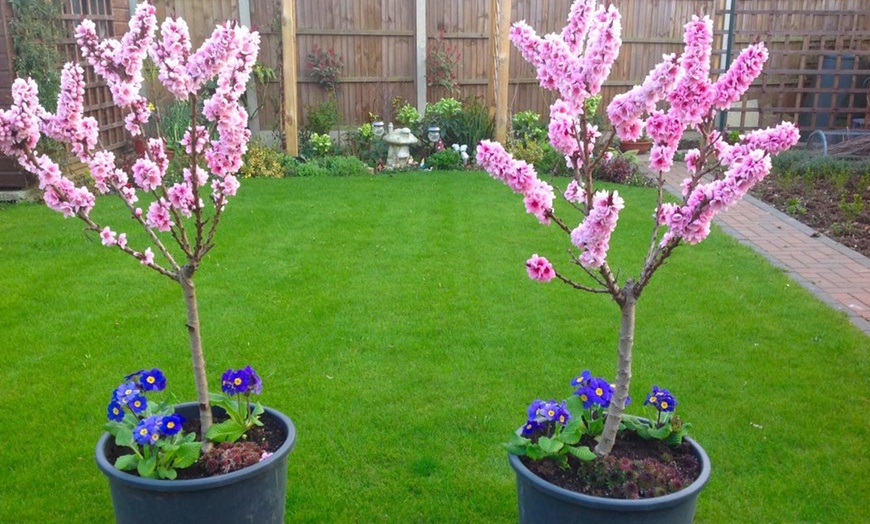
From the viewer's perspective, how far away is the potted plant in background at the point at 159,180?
7.39 feet

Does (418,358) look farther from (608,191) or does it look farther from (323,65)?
(323,65)

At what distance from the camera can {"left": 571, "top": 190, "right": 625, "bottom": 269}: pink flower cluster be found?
205 cm

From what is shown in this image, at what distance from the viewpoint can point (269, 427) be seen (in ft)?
8.84

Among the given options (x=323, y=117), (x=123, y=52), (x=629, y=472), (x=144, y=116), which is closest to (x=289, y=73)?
(x=323, y=117)

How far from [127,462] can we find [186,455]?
0.17 meters

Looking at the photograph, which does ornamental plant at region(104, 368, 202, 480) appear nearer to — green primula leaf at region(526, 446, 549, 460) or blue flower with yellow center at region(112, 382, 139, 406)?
blue flower with yellow center at region(112, 382, 139, 406)

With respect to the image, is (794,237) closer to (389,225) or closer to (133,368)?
(389,225)

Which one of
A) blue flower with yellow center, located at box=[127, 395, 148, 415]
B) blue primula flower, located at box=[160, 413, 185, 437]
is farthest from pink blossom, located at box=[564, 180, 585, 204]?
blue flower with yellow center, located at box=[127, 395, 148, 415]

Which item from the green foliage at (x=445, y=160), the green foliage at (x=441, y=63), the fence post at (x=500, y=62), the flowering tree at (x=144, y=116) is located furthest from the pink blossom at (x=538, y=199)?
the green foliage at (x=441, y=63)

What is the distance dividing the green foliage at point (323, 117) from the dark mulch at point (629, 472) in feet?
27.2

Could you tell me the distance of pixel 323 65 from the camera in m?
10.5

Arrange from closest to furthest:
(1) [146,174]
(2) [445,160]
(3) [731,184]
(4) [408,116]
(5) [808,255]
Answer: (3) [731,184]
(1) [146,174]
(5) [808,255]
(2) [445,160]
(4) [408,116]

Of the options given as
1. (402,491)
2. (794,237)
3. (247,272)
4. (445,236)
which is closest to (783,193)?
(794,237)

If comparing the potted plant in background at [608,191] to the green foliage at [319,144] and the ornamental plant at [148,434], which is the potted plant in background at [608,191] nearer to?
the ornamental plant at [148,434]
